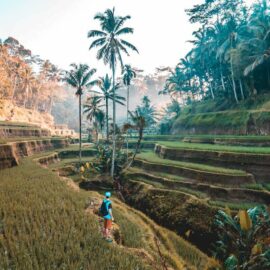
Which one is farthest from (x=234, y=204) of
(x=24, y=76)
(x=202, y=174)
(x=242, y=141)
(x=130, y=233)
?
(x=24, y=76)

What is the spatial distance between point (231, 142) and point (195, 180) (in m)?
9.52

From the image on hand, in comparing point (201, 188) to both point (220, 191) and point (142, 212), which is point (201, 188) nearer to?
point (220, 191)

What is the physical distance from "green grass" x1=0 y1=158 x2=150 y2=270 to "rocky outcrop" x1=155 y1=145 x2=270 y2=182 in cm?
1297

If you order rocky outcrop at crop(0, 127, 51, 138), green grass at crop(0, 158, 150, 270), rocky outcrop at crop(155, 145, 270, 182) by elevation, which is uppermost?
rocky outcrop at crop(0, 127, 51, 138)

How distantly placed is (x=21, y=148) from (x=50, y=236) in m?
23.4

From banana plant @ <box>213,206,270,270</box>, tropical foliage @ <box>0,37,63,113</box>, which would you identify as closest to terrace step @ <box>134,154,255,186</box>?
banana plant @ <box>213,206,270,270</box>

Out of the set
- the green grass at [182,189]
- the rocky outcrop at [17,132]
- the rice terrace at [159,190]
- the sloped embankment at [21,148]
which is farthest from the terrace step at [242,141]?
the rocky outcrop at [17,132]

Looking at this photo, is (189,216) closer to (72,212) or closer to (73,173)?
(72,212)

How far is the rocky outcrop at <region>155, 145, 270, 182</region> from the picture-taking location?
60.0 ft

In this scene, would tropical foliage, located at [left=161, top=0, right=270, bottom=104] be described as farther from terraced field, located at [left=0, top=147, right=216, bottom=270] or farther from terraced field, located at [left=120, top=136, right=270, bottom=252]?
terraced field, located at [left=0, top=147, right=216, bottom=270]

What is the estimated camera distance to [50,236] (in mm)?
8977

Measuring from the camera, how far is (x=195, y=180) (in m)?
20.3

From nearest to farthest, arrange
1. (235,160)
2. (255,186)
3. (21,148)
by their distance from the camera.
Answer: (255,186)
(235,160)
(21,148)

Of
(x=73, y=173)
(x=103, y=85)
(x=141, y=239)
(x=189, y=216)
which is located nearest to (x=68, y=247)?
(x=141, y=239)
